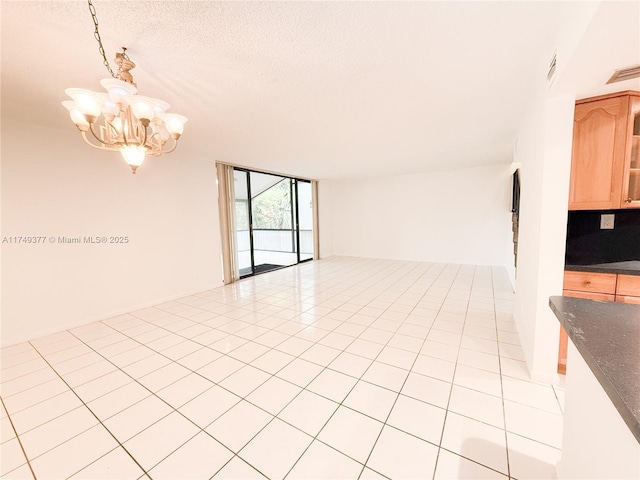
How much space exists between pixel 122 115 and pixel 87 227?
8.07ft

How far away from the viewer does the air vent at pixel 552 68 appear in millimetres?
1589

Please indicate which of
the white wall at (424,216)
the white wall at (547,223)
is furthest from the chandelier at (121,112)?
the white wall at (424,216)

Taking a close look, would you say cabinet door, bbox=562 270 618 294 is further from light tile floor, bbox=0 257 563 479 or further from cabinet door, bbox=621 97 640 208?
light tile floor, bbox=0 257 563 479

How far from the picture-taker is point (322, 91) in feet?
7.28

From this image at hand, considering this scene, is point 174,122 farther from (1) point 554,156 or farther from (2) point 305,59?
(1) point 554,156

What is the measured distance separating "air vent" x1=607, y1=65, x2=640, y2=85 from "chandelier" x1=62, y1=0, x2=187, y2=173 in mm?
2766

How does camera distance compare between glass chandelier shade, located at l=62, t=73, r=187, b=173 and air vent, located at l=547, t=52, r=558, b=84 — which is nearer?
glass chandelier shade, located at l=62, t=73, r=187, b=173

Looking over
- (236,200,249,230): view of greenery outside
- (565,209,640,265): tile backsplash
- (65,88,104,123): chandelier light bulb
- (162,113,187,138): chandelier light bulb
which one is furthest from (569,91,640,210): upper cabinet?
(236,200,249,230): view of greenery outside

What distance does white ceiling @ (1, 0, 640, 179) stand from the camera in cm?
136

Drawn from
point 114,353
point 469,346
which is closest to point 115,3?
point 114,353

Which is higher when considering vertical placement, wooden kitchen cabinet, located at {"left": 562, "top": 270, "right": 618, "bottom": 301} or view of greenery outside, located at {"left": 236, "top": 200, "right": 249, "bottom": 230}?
view of greenery outside, located at {"left": 236, "top": 200, "right": 249, "bottom": 230}

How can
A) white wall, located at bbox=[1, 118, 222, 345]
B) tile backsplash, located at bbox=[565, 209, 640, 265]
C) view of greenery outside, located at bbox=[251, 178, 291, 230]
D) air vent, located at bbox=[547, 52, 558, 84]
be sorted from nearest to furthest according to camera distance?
air vent, located at bbox=[547, 52, 558, 84]
tile backsplash, located at bbox=[565, 209, 640, 265]
white wall, located at bbox=[1, 118, 222, 345]
view of greenery outside, located at bbox=[251, 178, 291, 230]

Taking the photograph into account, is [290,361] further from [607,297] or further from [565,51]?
[565,51]

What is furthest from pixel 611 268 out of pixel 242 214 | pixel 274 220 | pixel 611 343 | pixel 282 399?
pixel 274 220
